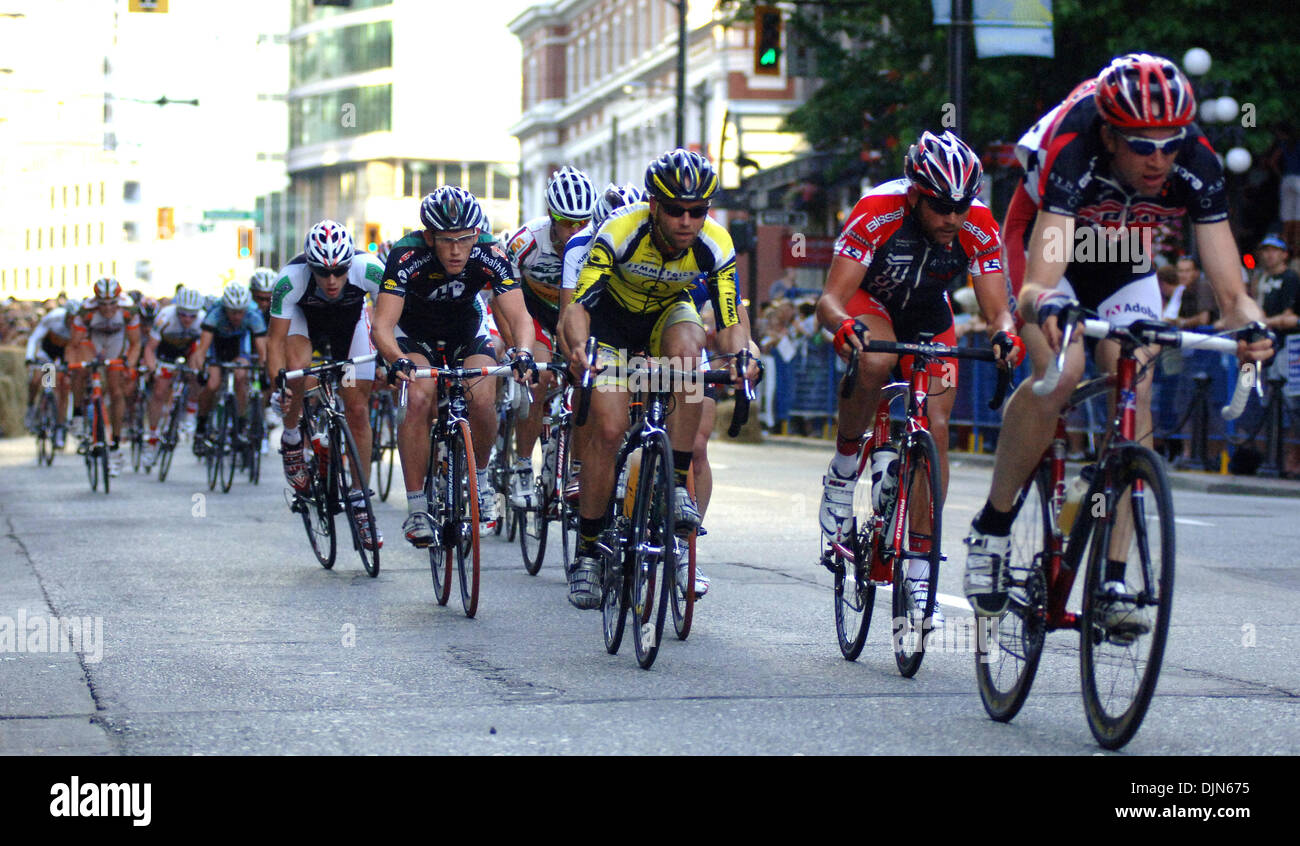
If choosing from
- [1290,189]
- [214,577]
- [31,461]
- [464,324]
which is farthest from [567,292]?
[1290,189]

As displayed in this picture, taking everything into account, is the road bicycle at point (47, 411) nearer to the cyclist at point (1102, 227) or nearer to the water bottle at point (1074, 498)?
the cyclist at point (1102, 227)

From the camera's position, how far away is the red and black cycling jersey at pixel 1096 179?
5863 millimetres

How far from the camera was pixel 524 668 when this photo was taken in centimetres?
734

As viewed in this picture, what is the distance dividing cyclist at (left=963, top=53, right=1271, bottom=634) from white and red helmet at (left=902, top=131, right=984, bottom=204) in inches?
33.8

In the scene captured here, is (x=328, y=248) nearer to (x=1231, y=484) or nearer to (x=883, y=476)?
(x=883, y=476)

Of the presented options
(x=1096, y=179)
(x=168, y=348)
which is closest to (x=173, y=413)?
(x=168, y=348)

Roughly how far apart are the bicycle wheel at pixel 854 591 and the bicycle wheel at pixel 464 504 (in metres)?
1.80

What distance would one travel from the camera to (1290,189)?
2659cm

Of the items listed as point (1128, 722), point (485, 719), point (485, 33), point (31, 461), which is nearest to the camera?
point (1128, 722)

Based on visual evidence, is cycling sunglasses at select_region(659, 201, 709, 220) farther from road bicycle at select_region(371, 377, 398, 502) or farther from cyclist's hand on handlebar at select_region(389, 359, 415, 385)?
road bicycle at select_region(371, 377, 398, 502)

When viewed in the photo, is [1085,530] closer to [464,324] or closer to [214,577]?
[464,324]

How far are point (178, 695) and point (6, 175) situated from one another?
6023 inches

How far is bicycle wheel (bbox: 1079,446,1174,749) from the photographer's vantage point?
529cm

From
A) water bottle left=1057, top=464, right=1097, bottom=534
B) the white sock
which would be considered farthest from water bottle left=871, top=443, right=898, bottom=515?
water bottle left=1057, top=464, right=1097, bottom=534
